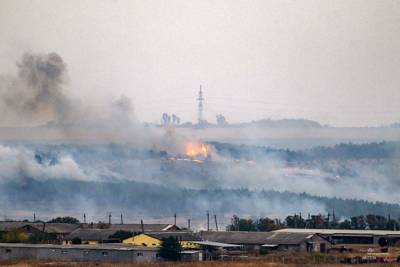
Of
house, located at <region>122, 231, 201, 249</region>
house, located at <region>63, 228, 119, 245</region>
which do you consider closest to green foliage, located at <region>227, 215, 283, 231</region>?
house, located at <region>63, 228, 119, 245</region>

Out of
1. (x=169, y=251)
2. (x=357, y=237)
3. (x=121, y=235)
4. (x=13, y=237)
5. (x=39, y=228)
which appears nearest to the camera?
(x=169, y=251)

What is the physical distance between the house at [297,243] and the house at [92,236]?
55.1 ft

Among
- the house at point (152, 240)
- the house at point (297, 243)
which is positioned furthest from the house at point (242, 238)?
the house at point (152, 240)

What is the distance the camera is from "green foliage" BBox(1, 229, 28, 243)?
107 m

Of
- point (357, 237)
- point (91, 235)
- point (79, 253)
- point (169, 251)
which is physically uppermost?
point (91, 235)

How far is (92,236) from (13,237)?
8692mm

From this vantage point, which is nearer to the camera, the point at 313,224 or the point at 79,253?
the point at 79,253

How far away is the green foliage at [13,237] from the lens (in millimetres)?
106625

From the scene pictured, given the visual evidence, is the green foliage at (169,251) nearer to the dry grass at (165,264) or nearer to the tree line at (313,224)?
the dry grass at (165,264)

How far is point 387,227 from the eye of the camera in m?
144

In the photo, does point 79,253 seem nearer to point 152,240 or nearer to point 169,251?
point 169,251

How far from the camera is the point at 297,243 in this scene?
105812 millimetres

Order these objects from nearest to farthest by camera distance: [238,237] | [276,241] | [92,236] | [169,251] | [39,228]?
[169,251], [276,241], [92,236], [238,237], [39,228]

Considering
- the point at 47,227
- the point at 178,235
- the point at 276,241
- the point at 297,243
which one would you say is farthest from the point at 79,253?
the point at 47,227
